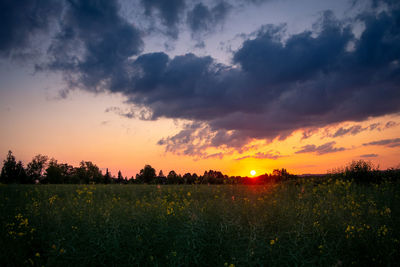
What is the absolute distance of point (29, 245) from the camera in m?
6.56

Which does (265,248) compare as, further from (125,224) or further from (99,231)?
(99,231)

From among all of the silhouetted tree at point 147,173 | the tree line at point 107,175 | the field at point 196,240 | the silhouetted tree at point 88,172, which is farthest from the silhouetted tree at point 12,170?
the field at point 196,240

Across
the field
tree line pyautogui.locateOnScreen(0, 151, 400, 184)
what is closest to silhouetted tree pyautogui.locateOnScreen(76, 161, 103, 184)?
tree line pyautogui.locateOnScreen(0, 151, 400, 184)

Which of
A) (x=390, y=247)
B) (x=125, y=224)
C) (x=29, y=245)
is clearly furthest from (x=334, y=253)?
(x=29, y=245)

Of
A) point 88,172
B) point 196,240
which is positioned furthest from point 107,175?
point 196,240

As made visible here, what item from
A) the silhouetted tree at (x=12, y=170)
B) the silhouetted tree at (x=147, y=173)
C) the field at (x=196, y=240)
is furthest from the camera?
the silhouetted tree at (x=147, y=173)

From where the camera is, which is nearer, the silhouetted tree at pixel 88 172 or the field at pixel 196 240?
the field at pixel 196 240

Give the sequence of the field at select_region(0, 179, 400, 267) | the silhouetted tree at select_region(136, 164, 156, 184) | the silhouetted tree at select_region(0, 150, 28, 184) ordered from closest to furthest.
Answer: the field at select_region(0, 179, 400, 267)
the silhouetted tree at select_region(0, 150, 28, 184)
the silhouetted tree at select_region(136, 164, 156, 184)

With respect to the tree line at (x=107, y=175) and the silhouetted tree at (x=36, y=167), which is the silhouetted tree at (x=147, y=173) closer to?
the tree line at (x=107, y=175)

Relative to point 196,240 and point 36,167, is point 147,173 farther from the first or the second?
point 196,240

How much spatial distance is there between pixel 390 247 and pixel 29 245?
30.3 feet

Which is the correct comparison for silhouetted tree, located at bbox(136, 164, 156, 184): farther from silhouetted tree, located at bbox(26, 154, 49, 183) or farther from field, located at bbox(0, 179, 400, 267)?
field, located at bbox(0, 179, 400, 267)

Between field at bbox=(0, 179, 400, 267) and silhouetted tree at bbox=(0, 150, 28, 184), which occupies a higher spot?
silhouetted tree at bbox=(0, 150, 28, 184)

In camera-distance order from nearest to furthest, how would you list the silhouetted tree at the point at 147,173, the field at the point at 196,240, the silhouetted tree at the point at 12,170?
1. the field at the point at 196,240
2. the silhouetted tree at the point at 12,170
3. the silhouetted tree at the point at 147,173
